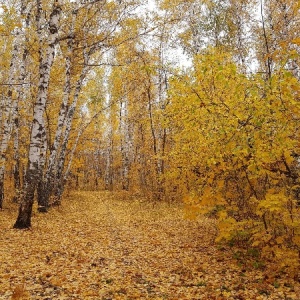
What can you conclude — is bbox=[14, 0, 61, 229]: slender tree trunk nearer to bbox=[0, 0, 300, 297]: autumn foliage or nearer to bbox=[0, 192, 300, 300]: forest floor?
bbox=[0, 0, 300, 297]: autumn foliage

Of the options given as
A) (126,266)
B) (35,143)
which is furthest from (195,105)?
(35,143)

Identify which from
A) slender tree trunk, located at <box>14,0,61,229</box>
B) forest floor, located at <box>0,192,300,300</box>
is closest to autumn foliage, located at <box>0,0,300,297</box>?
slender tree trunk, located at <box>14,0,61,229</box>

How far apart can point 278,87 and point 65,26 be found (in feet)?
36.3

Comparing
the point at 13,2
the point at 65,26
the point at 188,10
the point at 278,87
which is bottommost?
the point at 278,87

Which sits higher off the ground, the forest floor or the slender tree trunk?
the slender tree trunk

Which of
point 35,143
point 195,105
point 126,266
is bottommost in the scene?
point 126,266

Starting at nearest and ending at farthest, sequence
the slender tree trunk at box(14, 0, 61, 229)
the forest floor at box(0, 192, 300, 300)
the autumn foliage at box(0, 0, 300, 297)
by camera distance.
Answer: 1. the forest floor at box(0, 192, 300, 300)
2. the autumn foliage at box(0, 0, 300, 297)
3. the slender tree trunk at box(14, 0, 61, 229)

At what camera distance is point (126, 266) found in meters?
6.14

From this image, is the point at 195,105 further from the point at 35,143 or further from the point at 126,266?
the point at 35,143

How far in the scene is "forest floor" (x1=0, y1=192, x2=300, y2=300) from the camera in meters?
4.79

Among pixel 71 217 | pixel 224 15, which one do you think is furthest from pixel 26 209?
pixel 224 15

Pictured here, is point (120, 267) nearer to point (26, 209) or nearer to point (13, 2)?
point (26, 209)

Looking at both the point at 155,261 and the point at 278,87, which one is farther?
the point at 155,261

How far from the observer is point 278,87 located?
199 inches
